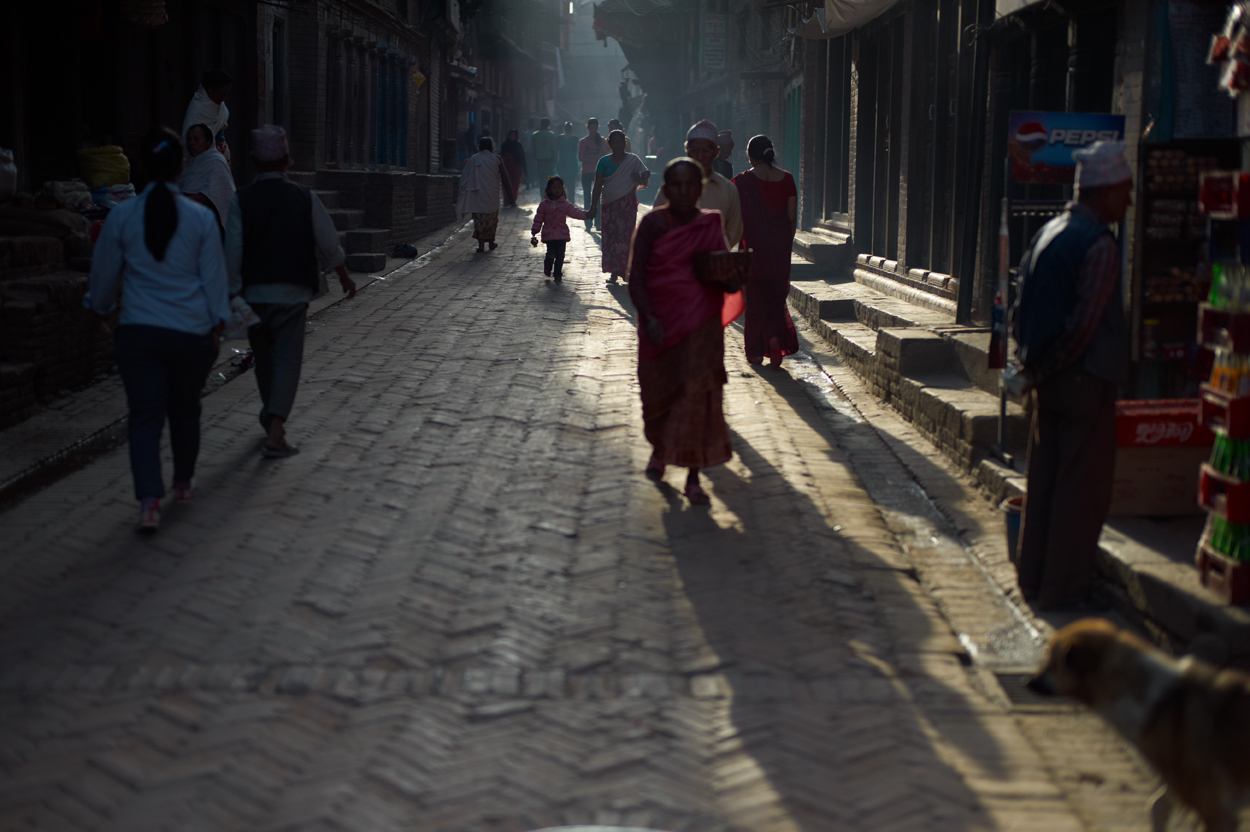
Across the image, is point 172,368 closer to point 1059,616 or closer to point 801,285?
point 1059,616

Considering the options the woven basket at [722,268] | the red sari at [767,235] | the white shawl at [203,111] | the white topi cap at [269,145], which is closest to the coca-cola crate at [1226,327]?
the woven basket at [722,268]

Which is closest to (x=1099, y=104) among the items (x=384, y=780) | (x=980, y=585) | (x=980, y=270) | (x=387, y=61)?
(x=980, y=270)

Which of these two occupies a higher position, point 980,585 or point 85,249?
point 85,249

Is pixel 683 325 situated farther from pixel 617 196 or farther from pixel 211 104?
pixel 617 196

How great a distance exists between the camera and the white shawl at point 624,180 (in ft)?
51.3

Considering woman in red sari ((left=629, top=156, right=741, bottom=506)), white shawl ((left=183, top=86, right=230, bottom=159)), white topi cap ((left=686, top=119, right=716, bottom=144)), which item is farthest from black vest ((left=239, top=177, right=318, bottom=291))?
white shawl ((left=183, top=86, right=230, bottom=159))

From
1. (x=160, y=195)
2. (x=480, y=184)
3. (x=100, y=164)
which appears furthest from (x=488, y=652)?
(x=480, y=184)

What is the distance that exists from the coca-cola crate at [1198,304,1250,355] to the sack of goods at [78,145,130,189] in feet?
32.9

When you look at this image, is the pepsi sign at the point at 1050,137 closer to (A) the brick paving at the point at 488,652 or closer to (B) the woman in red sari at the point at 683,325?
(B) the woman in red sari at the point at 683,325

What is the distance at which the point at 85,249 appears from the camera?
10062mm

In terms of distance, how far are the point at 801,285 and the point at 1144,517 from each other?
31.0 ft

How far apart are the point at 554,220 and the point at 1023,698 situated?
1259 cm

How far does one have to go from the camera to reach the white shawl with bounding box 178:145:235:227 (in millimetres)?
9383

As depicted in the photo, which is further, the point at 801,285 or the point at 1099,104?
the point at 801,285
